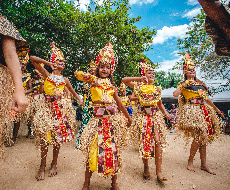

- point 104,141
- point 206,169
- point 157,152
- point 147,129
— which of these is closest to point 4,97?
point 104,141

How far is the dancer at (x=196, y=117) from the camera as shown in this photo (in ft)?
10.9

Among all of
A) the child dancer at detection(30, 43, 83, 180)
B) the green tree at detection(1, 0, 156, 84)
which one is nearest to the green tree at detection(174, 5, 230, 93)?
the green tree at detection(1, 0, 156, 84)

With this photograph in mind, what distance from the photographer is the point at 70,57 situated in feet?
23.5

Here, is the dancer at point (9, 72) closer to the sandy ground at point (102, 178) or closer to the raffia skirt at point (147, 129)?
the sandy ground at point (102, 178)

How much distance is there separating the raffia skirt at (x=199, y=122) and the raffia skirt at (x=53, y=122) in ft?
8.23

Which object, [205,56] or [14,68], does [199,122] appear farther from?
[205,56]

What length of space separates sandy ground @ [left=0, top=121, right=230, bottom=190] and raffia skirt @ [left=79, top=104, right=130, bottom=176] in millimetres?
A: 359

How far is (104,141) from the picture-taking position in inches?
88.4

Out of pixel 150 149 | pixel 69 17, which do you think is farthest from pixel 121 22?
pixel 150 149

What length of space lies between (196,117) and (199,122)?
0.12 meters

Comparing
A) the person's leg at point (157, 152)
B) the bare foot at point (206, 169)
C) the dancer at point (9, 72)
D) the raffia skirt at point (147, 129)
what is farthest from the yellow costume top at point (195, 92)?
the dancer at point (9, 72)

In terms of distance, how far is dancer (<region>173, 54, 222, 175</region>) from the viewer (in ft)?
10.9

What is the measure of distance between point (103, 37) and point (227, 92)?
9.75m

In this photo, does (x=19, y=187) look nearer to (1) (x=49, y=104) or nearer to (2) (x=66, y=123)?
(2) (x=66, y=123)
